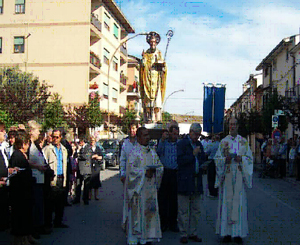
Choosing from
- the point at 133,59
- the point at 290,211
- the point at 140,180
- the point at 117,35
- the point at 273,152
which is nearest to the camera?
the point at 140,180

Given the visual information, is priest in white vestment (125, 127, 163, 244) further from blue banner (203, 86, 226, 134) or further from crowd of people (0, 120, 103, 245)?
blue banner (203, 86, 226, 134)

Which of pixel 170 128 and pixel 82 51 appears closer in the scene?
pixel 170 128

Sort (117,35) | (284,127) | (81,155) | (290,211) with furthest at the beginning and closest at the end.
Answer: (117,35) → (284,127) → (81,155) → (290,211)

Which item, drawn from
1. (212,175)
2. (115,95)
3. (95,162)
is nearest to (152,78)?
(95,162)

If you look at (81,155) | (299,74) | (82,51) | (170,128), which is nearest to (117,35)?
(82,51)

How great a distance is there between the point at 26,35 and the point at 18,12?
83.1 inches

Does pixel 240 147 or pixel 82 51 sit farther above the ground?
pixel 82 51

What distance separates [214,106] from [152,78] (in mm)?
5092

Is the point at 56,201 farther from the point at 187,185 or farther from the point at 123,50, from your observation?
the point at 123,50

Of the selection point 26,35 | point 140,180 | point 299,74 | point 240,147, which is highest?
point 26,35

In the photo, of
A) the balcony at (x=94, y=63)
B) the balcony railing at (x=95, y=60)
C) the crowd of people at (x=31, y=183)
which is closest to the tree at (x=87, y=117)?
the balcony at (x=94, y=63)

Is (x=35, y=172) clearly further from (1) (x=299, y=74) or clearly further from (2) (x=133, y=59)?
(2) (x=133, y=59)

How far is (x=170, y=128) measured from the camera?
856cm

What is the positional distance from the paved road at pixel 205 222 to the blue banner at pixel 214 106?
11.9 ft
